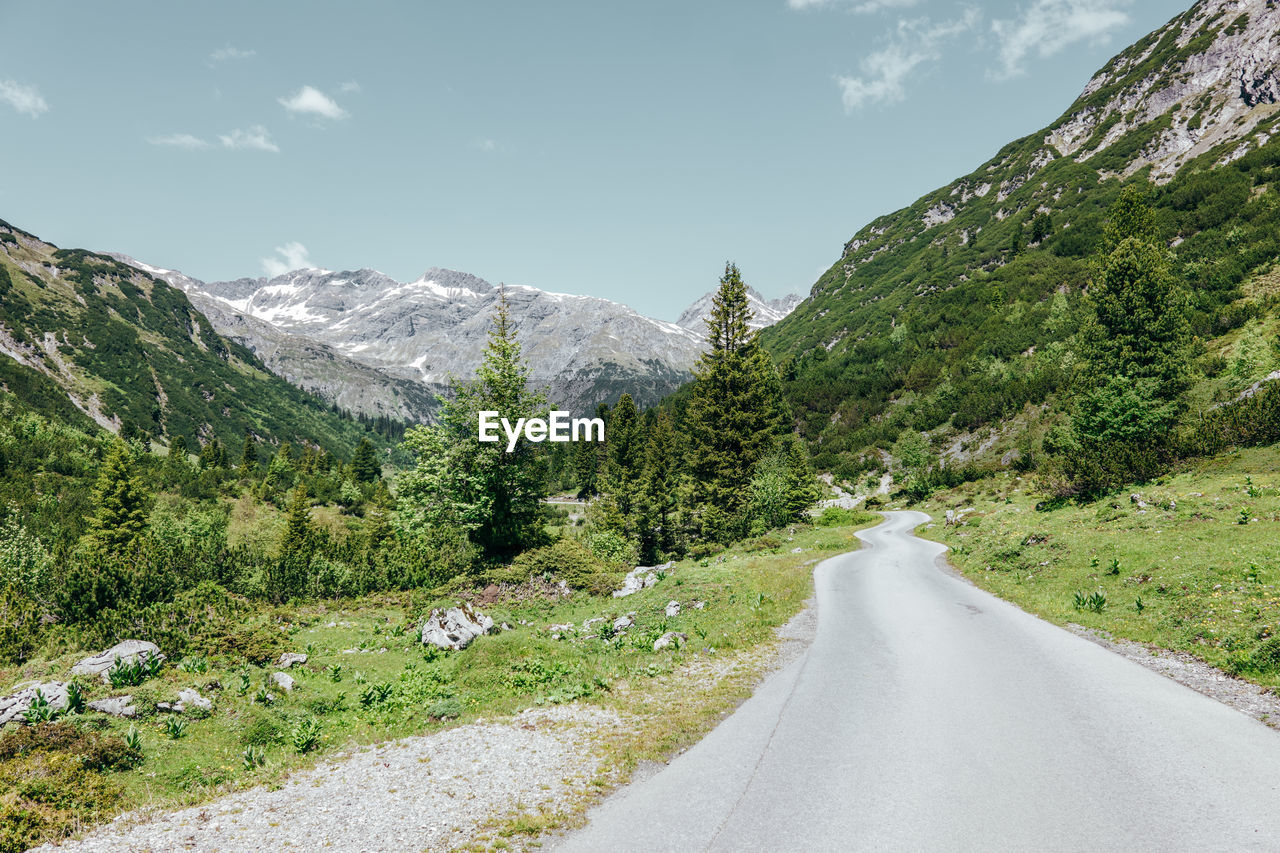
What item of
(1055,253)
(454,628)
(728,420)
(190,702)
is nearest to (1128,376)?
(728,420)

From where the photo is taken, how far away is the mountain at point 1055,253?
72.4m

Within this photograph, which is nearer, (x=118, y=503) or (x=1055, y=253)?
(x=118, y=503)

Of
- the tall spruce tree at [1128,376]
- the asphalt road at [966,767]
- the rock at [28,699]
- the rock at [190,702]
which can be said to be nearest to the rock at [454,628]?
→ the rock at [190,702]

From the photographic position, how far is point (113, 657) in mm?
13930

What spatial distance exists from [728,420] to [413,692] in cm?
3207

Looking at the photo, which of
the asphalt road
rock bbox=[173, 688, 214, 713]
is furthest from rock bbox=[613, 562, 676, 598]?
rock bbox=[173, 688, 214, 713]

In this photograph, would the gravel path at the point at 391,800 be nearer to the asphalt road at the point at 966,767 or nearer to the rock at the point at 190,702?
the asphalt road at the point at 966,767

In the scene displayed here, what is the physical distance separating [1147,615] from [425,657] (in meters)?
20.7

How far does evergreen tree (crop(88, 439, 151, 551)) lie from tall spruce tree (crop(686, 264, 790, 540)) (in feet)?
179

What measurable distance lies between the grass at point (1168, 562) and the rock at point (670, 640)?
10.4 metres

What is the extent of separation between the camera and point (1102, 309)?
145ft

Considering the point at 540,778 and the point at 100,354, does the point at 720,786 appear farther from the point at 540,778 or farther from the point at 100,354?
the point at 100,354

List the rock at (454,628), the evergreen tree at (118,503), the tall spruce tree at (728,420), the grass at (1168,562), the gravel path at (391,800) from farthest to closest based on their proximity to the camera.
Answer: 1. the evergreen tree at (118,503)
2. the tall spruce tree at (728,420)
3. the rock at (454,628)
4. the grass at (1168,562)
5. the gravel path at (391,800)

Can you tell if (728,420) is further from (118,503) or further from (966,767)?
(118,503)
